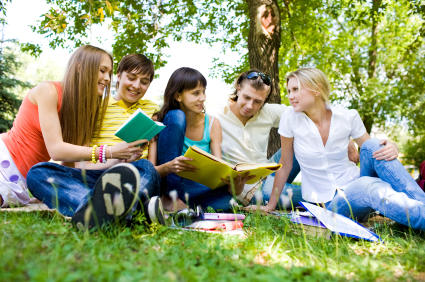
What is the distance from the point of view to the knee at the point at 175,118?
9.76ft

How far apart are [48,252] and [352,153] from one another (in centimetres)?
271

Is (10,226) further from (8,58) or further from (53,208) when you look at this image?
(8,58)

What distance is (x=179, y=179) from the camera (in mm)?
3072

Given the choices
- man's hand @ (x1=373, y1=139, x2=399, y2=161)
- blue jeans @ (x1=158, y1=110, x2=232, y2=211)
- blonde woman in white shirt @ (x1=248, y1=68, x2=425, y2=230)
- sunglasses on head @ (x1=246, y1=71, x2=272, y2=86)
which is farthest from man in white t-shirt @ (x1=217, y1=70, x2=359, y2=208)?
man's hand @ (x1=373, y1=139, x2=399, y2=161)

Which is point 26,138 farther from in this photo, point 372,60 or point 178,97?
point 372,60

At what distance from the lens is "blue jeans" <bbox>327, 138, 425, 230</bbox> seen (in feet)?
7.00

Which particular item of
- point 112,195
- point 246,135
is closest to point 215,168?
point 112,195

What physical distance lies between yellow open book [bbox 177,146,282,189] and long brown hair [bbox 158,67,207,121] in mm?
755

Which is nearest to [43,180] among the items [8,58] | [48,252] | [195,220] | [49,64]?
[48,252]

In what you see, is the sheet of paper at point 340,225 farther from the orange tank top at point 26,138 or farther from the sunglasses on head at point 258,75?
the orange tank top at point 26,138

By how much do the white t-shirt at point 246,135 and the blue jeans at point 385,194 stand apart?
1.16m

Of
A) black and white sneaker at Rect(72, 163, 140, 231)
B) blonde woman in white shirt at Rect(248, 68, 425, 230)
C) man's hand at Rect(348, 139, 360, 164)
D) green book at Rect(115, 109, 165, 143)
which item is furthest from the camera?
man's hand at Rect(348, 139, 360, 164)

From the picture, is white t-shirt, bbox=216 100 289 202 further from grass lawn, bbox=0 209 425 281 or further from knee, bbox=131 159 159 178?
grass lawn, bbox=0 209 425 281

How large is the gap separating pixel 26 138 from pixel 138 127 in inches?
40.9
